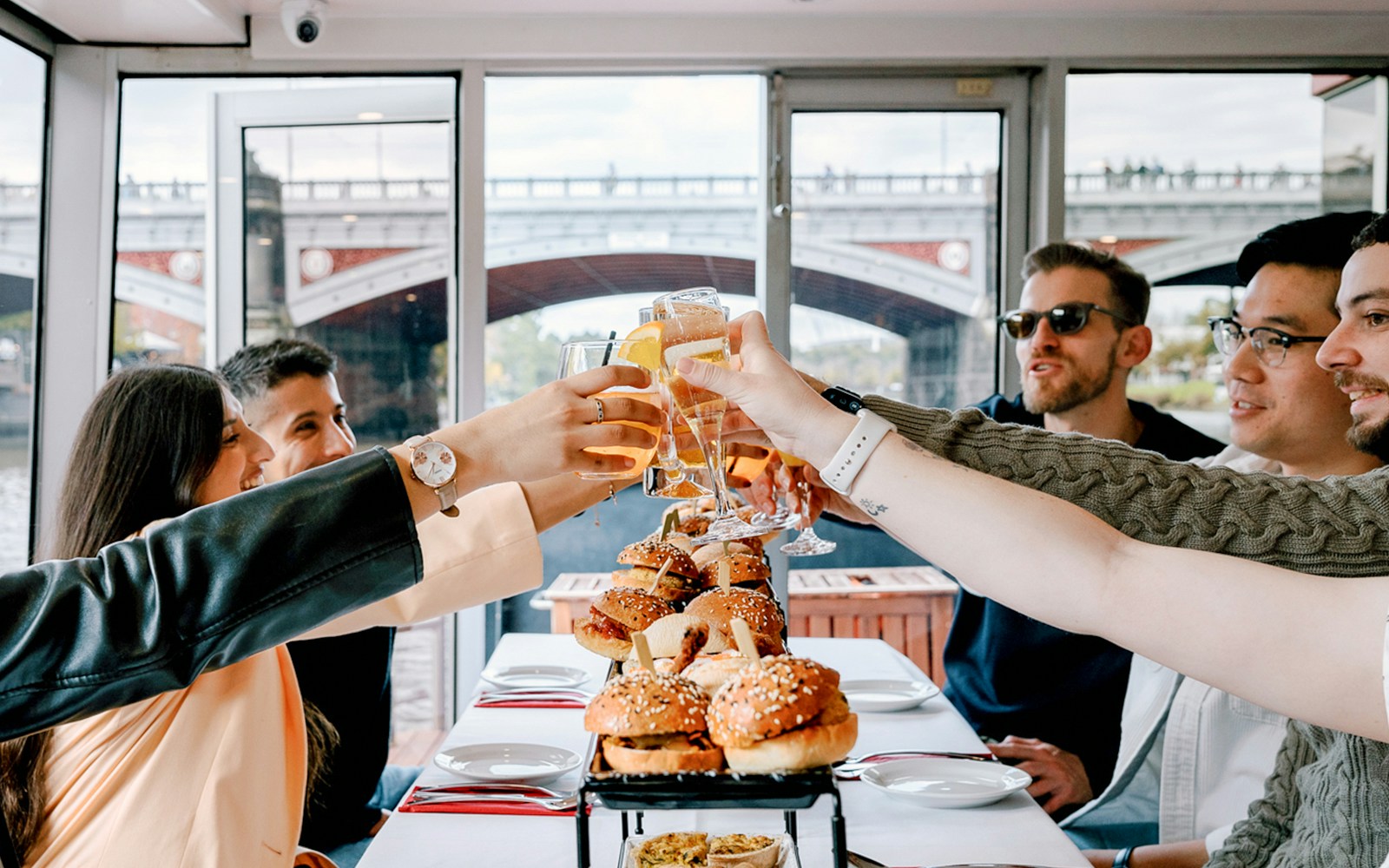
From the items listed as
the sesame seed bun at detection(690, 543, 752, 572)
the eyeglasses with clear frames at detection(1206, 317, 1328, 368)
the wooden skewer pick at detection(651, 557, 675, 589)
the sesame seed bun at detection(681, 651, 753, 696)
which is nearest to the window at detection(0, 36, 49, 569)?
the sesame seed bun at detection(690, 543, 752, 572)

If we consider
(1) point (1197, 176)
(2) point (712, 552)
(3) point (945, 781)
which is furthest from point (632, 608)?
(1) point (1197, 176)

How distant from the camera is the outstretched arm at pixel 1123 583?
44.6 inches

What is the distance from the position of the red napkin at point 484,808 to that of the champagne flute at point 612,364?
58 centimetres

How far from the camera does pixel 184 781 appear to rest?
1.52 meters

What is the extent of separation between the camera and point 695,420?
4.61ft

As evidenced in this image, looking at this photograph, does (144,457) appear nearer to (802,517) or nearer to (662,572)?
(662,572)

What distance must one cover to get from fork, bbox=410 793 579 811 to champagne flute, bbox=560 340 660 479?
22.5 inches

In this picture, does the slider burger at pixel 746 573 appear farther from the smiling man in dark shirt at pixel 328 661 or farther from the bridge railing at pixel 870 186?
the bridge railing at pixel 870 186

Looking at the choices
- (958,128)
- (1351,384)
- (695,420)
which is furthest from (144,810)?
(958,128)

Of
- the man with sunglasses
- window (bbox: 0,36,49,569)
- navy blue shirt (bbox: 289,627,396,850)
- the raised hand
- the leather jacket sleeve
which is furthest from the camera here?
window (bbox: 0,36,49,569)

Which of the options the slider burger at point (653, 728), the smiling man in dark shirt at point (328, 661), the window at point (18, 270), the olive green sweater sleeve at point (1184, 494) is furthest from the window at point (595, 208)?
the slider burger at point (653, 728)

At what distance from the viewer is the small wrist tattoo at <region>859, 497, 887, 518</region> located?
1.25 m

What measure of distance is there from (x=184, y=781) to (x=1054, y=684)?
2.17 meters

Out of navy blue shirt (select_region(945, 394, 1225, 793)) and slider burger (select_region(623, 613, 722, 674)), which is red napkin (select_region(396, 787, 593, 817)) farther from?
navy blue shirt (select_region(945, 394, 1225, 793))
